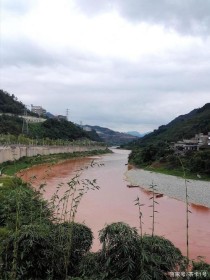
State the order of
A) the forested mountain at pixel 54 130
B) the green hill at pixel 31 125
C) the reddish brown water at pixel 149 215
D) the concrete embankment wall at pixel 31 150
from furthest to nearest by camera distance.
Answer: the forested mountain at pixel 54 130 → the green hill at pixel 31 125 → the concrete embankment wall at pixel 31 150 → the reddish brown water at pixel 149 215

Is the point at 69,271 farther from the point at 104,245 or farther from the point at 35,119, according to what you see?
the point at 35,119

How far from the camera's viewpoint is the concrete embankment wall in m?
45.1

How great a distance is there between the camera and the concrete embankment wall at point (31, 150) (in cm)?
4511

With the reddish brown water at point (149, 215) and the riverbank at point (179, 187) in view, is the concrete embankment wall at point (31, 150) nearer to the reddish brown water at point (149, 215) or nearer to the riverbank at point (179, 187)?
the reddish brown water at point (149, 215)

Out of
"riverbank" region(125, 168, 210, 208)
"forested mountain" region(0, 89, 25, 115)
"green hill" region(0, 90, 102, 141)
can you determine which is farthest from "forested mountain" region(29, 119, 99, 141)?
"riverbank" region(125, 168, 210, 208)

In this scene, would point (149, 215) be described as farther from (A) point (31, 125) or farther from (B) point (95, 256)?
(A) point (31, 125)

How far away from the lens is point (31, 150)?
6003 cm

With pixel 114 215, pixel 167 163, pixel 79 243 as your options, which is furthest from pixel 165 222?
pixel 167 163

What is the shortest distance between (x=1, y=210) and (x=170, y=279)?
24.9 ft

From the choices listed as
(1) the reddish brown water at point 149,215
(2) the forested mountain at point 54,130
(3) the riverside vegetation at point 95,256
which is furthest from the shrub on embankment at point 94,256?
(2) the forested mountain at point 54,130

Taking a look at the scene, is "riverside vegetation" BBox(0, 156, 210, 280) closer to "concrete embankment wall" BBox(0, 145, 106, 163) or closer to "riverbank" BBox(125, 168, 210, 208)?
"riverbank" BBox(125, 168, 210, 208)

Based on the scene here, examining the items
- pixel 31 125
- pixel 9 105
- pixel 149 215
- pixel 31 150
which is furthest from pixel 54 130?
pixel 149 215

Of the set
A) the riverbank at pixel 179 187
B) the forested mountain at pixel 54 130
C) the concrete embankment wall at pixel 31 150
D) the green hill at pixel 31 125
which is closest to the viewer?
the riverbank at pixel 179 187

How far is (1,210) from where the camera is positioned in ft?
40.3
